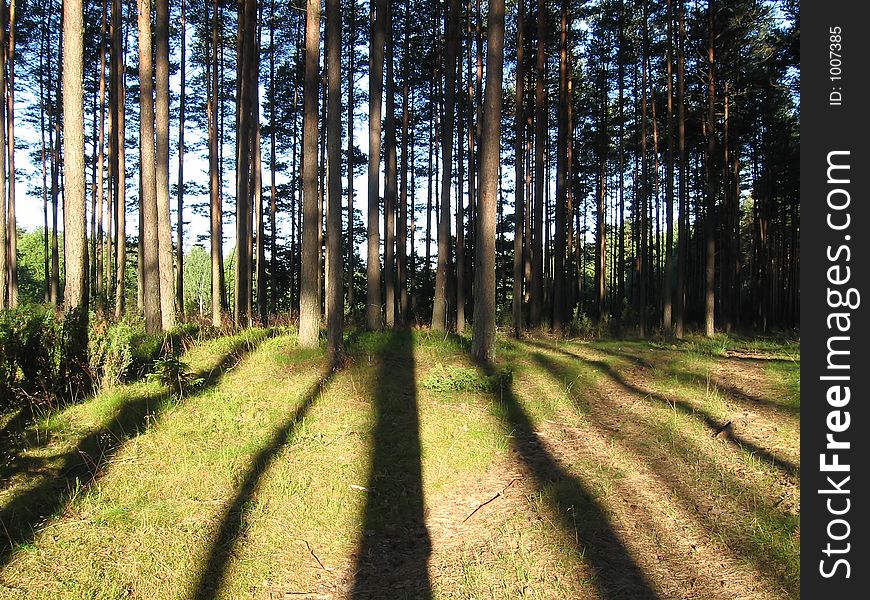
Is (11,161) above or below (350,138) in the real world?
below

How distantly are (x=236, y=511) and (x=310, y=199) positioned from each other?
6.94 meters

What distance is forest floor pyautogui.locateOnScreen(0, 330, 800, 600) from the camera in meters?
4.22

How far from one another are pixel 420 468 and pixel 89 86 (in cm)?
2771

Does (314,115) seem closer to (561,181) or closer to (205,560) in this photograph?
(205,560)

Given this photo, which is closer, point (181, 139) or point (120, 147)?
point (120, 147)

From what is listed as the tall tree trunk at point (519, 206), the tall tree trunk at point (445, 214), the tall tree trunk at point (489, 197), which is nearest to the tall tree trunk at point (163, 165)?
the tall tree trunk at point (445, 214)

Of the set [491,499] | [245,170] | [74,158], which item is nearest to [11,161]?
[245,170]

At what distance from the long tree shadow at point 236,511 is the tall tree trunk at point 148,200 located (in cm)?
614

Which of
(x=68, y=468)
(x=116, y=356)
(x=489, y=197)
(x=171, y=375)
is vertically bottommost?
(x=68, y=468)

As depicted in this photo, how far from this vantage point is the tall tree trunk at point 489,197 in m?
9.79

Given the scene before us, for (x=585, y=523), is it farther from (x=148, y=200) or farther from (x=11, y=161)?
(x=11, y=161)

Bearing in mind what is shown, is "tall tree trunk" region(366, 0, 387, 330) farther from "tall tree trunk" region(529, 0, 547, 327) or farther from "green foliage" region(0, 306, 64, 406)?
"green foliage" region(0, 306, 64, 406)

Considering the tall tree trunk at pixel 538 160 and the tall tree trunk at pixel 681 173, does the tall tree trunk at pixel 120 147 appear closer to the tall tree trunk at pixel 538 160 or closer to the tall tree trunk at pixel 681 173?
the tall tree trunk at pixel 538 160

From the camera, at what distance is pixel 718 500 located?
5.11 metres
